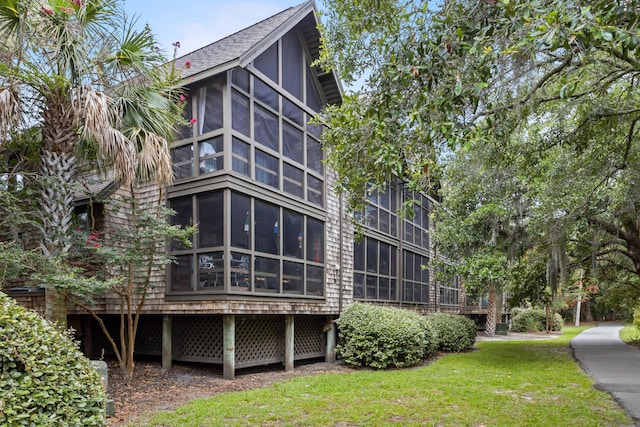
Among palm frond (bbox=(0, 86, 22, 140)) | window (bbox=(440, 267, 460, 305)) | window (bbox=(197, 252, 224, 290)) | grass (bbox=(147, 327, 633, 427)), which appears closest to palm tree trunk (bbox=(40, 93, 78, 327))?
palm frond (bbox=(0, 86, 22, 140))

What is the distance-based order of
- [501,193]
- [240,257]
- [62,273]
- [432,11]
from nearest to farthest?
[432,11] → [62,273] → [240,257] → [501,193]

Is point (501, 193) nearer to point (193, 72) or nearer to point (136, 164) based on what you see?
point (193, 72)

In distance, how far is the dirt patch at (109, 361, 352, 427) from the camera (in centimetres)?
651

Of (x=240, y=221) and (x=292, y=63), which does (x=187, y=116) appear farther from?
(x=292, y=63)

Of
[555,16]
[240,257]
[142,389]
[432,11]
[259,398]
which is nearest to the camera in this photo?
[555,16]

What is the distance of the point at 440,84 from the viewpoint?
16.4 feet

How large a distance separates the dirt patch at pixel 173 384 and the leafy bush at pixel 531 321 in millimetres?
21780

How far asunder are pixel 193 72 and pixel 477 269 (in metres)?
8.50

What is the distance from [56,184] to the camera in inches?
271

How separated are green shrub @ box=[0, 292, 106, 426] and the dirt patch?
8.16ft

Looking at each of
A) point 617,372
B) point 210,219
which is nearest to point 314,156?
point 210,219

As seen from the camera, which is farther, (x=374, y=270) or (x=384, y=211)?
(x=384, y=211)

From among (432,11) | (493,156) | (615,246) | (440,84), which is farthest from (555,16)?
(615,246)

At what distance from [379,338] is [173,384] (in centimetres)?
465
